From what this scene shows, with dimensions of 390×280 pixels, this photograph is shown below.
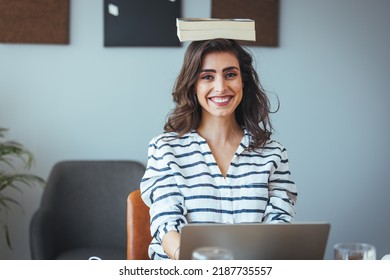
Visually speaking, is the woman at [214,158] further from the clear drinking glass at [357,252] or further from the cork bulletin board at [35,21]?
the cork bulletin board at [35,21]

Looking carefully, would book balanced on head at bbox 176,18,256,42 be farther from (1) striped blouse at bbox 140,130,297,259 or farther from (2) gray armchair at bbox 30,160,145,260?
(2) gray armchair at bbox 30,160,145,260

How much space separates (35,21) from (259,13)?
129 cm

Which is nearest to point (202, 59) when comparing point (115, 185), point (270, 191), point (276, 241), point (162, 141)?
point (162, 141)

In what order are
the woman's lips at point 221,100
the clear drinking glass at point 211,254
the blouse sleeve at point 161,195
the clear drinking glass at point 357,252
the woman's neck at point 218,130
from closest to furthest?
1. the clear drinking glass at point 211,254
2. the clear drinking glass at point 357,252
3. the blouse sleeve at point 161,195
4. the woman's lips at point 221,100
5. the woman's neck at point 218,130

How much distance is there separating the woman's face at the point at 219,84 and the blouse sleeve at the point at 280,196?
0.83 ft

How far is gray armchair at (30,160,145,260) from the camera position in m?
3.62

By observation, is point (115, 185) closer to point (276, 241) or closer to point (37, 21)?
point (37, 21)

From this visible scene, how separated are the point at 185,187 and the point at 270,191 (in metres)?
0.29

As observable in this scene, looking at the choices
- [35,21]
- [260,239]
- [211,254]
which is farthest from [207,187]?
[35,21]

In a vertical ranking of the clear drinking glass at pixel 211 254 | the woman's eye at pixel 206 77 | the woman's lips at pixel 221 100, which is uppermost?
the woman's eye at pixel 206 77

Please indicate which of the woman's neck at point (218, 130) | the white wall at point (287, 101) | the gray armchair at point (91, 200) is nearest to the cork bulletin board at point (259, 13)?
the white wall at point (287, 101)

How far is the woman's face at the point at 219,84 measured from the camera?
2098 millimetres

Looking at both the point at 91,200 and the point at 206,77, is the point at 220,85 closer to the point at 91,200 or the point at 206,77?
the point at 206,77

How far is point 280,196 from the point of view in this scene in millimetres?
2133
